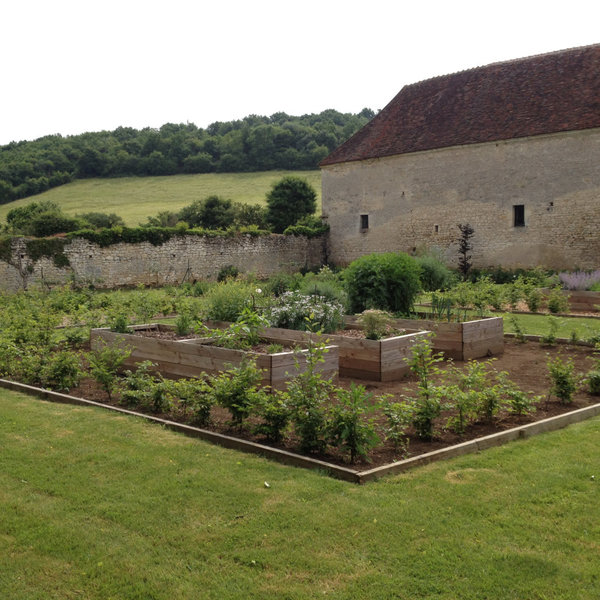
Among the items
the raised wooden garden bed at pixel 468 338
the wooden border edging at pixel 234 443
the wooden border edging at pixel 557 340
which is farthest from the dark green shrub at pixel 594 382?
the wooden border edging at pixel 234 443

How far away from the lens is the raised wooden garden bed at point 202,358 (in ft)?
21.4

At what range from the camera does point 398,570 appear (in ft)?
10.7

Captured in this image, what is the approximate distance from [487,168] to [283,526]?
76.7 feet

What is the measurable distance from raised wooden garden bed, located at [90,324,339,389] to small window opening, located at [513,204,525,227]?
18.5 m

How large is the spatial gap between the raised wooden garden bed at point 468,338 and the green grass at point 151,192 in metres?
40.5

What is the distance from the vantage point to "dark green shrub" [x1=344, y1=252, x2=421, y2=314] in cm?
1127

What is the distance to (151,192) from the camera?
2261 inches

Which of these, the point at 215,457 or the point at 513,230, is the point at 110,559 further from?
the point at 513,230

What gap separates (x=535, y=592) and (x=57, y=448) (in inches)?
149

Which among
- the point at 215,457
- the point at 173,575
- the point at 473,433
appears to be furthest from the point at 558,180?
the point at 173,575

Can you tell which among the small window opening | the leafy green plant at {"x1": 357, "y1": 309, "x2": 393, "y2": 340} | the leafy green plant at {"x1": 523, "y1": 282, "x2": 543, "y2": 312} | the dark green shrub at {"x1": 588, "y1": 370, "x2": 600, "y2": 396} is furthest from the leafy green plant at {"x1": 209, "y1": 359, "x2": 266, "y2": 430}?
the small window opening

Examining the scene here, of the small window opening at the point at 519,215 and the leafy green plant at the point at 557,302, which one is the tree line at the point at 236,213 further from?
the leafy green plant at the point at 557,302

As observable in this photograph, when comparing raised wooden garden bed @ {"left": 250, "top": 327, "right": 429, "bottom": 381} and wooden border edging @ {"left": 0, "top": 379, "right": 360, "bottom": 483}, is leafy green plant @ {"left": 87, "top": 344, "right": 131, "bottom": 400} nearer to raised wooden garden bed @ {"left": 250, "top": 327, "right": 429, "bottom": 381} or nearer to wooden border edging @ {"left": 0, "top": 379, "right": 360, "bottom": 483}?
wooden border edging @ {"left": 0, "top": 379, "right": 360, "bottom": 483}

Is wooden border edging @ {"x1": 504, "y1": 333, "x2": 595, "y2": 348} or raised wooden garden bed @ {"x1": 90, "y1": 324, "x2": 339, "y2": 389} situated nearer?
raised wooden garden bed @ {"x1": 90, "y1": 324, "x2": 339, "y2": 389}
